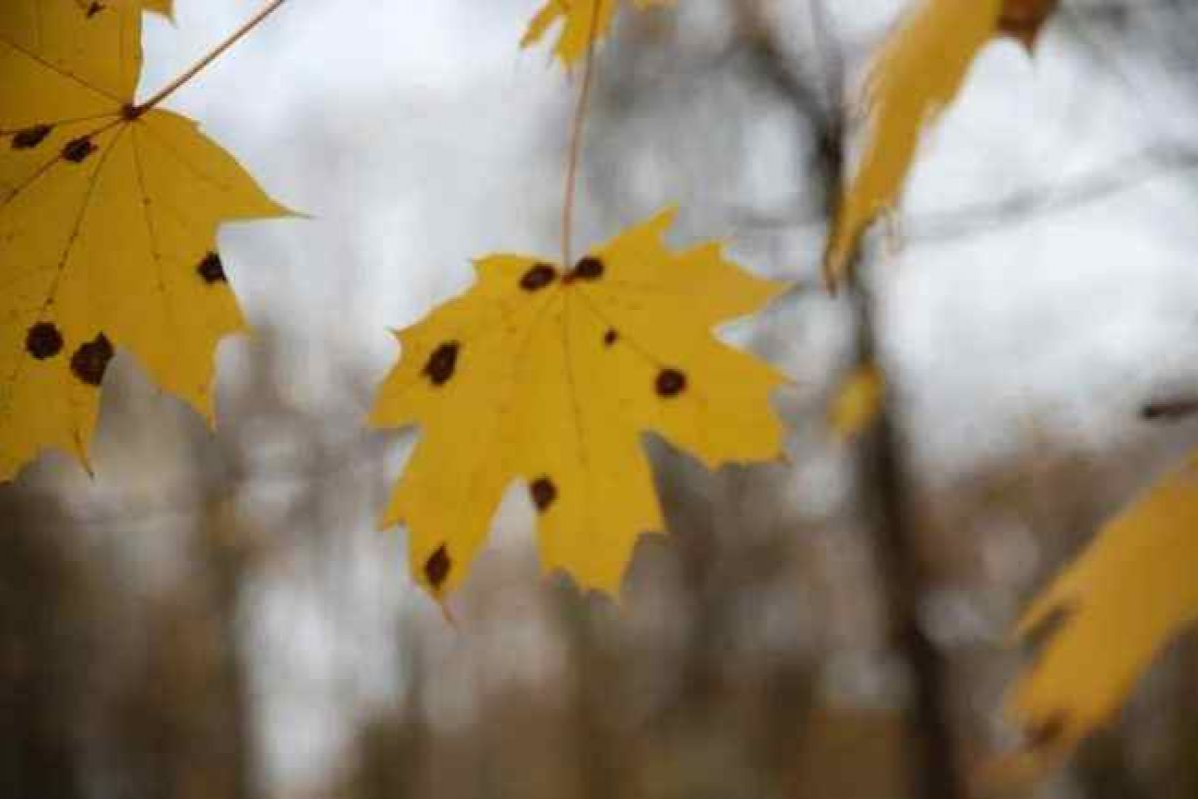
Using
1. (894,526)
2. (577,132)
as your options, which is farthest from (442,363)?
(894,526)

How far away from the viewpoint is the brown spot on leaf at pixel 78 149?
82 centimetres

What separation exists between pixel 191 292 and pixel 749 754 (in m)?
9.68

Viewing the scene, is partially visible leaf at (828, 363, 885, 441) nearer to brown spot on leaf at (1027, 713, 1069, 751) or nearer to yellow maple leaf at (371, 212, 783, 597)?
yellow maple leaf at (371, 212, 783, 597)

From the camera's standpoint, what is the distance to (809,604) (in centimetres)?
1066

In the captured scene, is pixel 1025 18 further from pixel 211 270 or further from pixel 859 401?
pixel 859 401

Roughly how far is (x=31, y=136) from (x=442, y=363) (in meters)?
0.35

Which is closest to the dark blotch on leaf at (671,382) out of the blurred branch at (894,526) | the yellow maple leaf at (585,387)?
the yellow maple leaf at (585,387)

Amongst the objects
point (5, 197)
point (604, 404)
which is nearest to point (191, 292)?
point (5, 197)

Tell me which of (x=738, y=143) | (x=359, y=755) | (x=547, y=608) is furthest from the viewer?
(x=547, y=608)

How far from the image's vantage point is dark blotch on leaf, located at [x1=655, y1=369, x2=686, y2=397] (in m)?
0.99

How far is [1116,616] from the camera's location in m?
0.68

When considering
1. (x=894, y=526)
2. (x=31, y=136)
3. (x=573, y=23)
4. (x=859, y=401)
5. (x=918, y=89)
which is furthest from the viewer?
(x=894, y=526)

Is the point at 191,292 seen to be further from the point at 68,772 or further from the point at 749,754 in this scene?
the point at 749,754

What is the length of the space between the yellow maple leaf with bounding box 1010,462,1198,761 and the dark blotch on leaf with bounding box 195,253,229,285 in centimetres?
63
